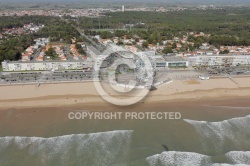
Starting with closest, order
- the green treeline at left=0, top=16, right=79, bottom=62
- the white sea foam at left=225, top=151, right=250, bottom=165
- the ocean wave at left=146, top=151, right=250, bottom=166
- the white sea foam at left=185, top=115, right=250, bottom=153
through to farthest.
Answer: the ocean wave at left=146, top=151, right=250, bottom=166 < the white sea foam at left=225, top=151, right=250, bottom=165 < the white sea foam at left=185, top=115, right=250, bottom=153 < the green treeline at left=0, top=16, right=79, bottom=62

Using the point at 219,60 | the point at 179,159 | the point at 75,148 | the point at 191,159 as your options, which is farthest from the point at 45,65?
the point at 191,159

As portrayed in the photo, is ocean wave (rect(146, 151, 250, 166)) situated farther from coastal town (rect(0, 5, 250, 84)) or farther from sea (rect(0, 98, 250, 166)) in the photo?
coastal town (rect(0, 5, 250, 84))

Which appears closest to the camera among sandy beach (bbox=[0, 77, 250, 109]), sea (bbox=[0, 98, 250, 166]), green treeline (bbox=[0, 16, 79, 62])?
sea (bbox=[0, 98, 250, 166])

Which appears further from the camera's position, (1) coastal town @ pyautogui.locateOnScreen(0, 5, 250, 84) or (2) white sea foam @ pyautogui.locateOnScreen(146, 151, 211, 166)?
(1) coastal town @ pyautogui.locateOnScreen(0, 5, 250, 84)

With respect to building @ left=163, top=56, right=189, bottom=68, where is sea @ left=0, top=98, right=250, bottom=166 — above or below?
below

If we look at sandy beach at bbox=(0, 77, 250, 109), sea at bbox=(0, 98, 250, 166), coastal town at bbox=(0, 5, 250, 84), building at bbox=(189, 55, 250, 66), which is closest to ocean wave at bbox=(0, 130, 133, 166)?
sea at bbox=(0, 98, 250, 166)

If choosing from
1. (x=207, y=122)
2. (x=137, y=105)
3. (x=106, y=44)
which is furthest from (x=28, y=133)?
(x=106, y=44)

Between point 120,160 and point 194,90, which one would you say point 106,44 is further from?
point 120,160
